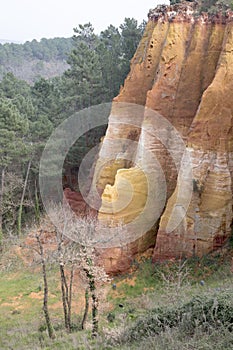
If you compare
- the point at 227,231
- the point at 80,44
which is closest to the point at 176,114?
the point at 227,231

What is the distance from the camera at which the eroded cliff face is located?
16359 mm

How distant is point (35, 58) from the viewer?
10375cm

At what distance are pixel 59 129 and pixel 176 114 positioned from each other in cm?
1564

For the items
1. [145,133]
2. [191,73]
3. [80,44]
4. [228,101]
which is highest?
[80,44]

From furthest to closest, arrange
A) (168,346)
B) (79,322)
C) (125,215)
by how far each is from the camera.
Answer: (125,215) < (79,322) < (168,346)

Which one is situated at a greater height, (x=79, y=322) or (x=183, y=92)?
(x=183, y=92)

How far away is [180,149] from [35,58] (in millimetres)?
92649

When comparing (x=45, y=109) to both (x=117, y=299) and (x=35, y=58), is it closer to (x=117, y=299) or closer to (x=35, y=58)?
(x=117, y=299)

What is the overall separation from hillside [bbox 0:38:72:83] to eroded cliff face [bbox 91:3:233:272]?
6916 centimetres

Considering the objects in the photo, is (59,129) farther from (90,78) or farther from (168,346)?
(168,346)

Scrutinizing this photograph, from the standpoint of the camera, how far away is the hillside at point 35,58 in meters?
90.6

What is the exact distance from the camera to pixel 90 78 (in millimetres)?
33719

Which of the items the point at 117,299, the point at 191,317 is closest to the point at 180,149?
the point at 117,299

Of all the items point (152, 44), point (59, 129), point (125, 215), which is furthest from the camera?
point (59, 129)
